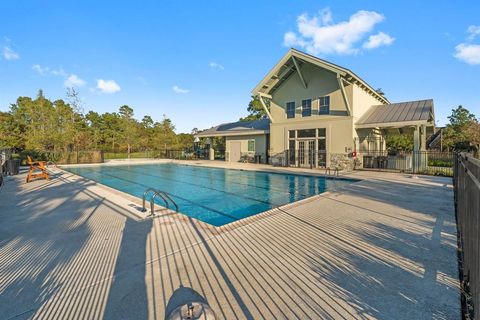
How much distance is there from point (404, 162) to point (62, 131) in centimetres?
3120

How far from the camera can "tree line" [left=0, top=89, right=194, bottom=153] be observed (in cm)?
2362

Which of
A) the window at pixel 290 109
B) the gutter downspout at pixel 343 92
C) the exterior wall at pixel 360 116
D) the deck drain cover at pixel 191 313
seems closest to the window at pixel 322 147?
the exterior wall at pixel 360 116

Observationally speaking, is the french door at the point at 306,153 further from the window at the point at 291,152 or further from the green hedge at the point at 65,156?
the green hedge at the point at 65,156

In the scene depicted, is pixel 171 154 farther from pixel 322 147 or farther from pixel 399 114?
pixel 399 114

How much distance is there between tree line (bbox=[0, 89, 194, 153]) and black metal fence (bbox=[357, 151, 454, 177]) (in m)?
25.3

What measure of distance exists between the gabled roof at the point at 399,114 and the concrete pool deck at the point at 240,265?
403 inches

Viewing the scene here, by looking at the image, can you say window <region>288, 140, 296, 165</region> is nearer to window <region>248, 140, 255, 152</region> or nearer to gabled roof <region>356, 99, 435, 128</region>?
window <region>248, 140, 255, 152</region>

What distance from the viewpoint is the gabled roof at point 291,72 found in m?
15.0

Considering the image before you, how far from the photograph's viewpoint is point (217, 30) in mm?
17719

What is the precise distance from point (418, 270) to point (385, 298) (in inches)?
40.6

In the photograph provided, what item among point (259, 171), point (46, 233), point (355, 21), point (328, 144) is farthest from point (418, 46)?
point (46, 233)

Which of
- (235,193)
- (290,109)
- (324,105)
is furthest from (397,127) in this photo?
(235,193)

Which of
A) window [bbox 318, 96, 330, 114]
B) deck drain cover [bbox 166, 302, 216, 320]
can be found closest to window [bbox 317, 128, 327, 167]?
window [bbox 318, 96, 330, 114]

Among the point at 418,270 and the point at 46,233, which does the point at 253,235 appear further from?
the point at 46,233
